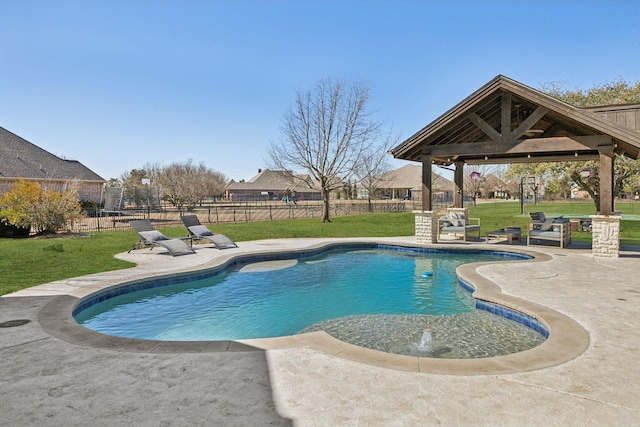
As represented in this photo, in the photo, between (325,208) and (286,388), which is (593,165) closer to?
(325,208)

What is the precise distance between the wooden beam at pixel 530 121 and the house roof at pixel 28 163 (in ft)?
107

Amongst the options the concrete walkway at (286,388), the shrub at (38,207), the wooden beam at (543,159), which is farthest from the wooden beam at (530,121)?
the shrub at (38,207)

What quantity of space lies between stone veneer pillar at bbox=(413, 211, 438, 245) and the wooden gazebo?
0.91 ft

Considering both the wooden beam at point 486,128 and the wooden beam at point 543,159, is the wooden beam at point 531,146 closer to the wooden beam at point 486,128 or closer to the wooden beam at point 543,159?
the wooden beam at point 486,128

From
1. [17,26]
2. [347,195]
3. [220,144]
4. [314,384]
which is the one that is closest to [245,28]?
[17,26]

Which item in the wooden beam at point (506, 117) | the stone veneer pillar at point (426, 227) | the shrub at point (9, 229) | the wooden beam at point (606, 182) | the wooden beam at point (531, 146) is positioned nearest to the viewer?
the wooden beam at point (606, 182)

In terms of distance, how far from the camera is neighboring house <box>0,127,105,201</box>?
3077 centimetres

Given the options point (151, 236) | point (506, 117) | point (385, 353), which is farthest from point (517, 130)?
point (151, 236)

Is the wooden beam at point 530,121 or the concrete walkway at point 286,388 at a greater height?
the wooden beam at point 530,121

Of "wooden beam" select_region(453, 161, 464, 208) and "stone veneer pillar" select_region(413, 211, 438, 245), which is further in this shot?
"wooden beam" select_region(453, 161, 464, 208)

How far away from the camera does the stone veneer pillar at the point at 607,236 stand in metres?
10.1

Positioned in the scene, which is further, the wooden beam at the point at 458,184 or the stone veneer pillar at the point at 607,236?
the wooden beam at the point at 458,184

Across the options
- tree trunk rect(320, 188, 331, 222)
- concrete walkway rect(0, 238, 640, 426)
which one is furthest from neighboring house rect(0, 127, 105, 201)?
concrete walkway rect(0, 238, 640, 426)

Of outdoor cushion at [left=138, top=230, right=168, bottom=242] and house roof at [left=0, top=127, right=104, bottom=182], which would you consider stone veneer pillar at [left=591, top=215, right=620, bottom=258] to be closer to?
outdoor cushion at [left=138, top=230, right=168, bottom=242]
